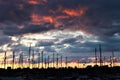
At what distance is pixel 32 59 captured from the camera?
184 m

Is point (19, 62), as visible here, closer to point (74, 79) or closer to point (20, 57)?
point (20, 57)

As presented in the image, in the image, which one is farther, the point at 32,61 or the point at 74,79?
the point at 32,61

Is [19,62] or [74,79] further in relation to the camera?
[19,62]

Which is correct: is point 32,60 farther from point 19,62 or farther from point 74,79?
point 74,79

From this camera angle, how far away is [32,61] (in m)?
185

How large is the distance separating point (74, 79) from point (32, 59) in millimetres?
84238

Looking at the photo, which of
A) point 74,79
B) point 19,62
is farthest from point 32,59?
point 74,79

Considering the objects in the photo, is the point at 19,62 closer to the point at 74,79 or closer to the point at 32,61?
the point at 32,61

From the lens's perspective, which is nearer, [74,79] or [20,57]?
Result: [74,79]

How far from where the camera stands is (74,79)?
102 meters

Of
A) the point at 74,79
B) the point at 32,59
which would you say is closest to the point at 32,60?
the point at 32,59

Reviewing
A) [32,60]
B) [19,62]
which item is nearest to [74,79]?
[32,60]

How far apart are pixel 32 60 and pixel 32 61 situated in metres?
1.65

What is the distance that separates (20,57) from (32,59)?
1357 cm
